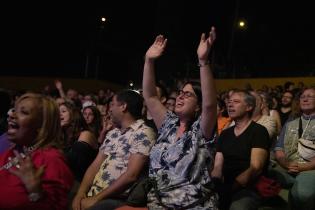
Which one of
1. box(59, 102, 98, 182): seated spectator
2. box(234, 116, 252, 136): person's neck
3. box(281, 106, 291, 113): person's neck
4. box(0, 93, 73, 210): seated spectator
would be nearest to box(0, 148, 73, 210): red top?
box(0, 93, 73, 210): seated spectator

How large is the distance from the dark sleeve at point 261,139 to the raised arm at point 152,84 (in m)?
0.88

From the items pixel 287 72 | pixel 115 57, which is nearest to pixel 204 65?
pixel 287 72

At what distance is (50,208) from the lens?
2834 mm

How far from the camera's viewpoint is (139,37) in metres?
27.8

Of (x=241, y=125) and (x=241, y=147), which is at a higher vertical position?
(x=241, y=125)

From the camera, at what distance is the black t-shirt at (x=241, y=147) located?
4.55 metres

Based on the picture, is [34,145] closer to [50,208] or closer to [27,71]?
[50,208]

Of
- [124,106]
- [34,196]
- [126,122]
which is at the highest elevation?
[124,106]

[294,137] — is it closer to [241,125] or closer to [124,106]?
[241,125]

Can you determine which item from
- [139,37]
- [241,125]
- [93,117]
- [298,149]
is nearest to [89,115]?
[93,117]

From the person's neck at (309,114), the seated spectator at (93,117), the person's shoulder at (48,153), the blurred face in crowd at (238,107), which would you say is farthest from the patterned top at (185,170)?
the seated spectator at (93,117)

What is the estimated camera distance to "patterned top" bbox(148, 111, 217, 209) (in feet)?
12.4

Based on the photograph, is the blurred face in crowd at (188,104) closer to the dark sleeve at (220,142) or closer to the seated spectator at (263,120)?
the dark sleeve at (220,142)

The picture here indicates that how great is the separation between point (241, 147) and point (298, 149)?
0.92 metres
